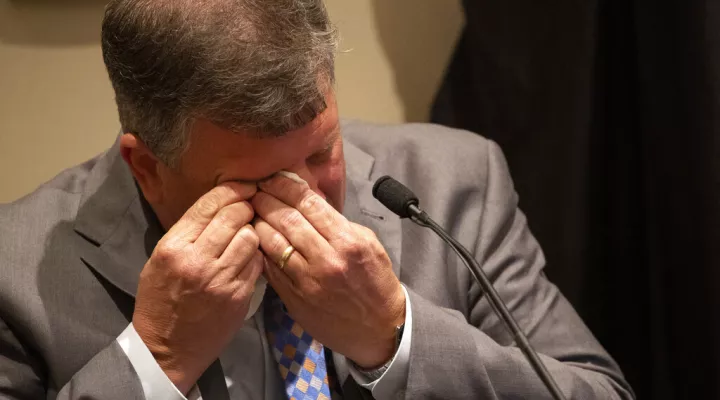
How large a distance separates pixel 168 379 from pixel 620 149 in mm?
1154

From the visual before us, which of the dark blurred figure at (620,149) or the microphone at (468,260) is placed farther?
the dark blurred figure at (620,149)

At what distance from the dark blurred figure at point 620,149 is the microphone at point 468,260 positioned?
74 centimetres

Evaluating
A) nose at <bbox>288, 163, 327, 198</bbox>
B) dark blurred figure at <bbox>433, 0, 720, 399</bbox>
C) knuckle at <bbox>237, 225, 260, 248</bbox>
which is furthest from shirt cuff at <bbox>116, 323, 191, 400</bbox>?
dark blurred figure at <bbox>433, 0, 720, 399</bbox>

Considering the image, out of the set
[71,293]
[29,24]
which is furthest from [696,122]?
[29,24]

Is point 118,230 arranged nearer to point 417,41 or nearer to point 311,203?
point 311,203

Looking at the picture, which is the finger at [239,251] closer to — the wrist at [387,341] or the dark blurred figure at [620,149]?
the wrist at [387,341]

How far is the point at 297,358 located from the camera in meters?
1.33

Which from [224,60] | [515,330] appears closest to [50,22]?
[224,60]

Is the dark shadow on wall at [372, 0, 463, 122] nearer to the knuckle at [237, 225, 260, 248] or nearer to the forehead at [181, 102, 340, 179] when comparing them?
the forehead at [181, 102, 340, 179]

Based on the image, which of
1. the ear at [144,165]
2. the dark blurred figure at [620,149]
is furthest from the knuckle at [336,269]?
the dark blurred figure at [620,149]

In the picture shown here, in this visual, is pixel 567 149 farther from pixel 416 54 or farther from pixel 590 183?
pixel 416 54

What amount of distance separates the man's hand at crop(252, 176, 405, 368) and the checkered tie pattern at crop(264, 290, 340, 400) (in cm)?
13

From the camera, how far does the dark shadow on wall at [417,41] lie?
1928mm

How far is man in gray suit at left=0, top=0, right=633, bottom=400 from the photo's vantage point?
113 centimetres
